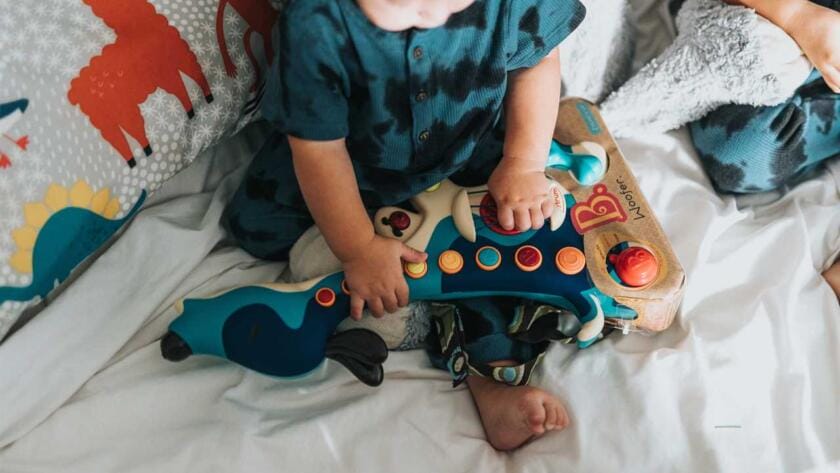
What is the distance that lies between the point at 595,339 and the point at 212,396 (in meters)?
0.36

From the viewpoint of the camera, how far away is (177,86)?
651mm

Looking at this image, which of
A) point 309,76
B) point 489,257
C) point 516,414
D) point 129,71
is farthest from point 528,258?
point 129,71

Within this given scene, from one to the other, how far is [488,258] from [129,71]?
1.14ft

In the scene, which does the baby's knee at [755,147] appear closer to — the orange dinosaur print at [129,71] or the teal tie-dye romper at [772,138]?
the teal tie-dye romper at [772,138]

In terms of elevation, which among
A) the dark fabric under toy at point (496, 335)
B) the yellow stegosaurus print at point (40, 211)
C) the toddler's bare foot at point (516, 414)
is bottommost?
the toddler's bare foot at point (516, 414)

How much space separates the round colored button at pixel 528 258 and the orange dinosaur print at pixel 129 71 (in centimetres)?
33

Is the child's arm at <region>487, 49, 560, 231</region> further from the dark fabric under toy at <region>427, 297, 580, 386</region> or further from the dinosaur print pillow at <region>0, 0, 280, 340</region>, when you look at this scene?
the dinosaur print pillow at <region>0, 0, 280, 340</region>

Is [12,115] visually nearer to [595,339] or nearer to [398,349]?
[398,349]

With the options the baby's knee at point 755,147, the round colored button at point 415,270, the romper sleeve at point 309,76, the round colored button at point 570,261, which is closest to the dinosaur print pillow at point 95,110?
the romper sleeve at point 309,76

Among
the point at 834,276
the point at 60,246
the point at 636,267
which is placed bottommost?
the point at 834,276

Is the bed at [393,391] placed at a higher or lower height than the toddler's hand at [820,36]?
lower

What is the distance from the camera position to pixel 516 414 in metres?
0.66

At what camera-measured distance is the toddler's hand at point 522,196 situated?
67 cm

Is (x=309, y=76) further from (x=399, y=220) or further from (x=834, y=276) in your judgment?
(x=834, y=276)
